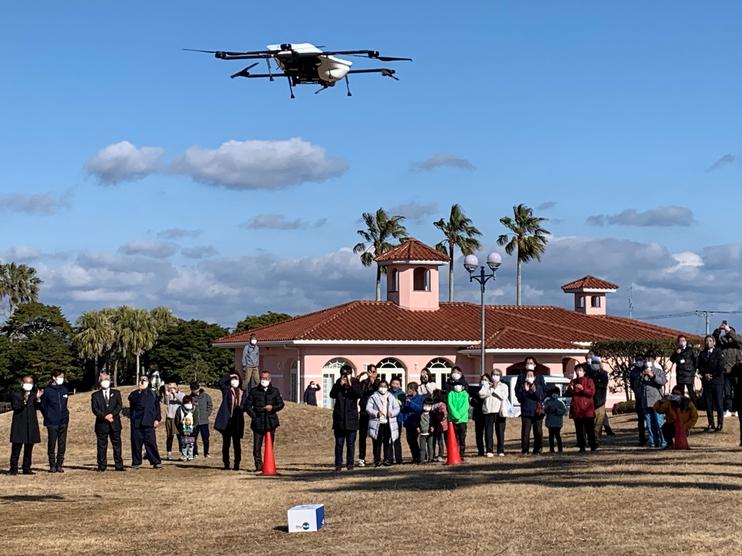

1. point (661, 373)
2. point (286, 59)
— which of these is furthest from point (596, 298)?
point (286, 59)

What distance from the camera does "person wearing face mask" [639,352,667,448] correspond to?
2395cm

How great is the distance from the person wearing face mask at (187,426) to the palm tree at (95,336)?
63.0 m

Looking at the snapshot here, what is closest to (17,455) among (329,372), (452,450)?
(452,450)

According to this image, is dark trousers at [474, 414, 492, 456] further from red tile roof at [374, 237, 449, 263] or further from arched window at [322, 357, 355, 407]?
red tile roof at [374, 237, 449, 263]

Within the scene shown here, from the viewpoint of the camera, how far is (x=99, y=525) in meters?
16.5

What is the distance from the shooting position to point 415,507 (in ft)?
54.1

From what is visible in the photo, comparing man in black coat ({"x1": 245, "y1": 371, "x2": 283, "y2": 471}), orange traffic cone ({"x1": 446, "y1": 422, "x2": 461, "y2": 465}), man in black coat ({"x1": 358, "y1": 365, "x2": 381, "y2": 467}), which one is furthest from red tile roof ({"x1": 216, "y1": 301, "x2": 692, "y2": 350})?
orange traffic cone ({"x1": 446, "y1": 422, "x2": 461, "y2": 465})

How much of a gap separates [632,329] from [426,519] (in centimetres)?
4867

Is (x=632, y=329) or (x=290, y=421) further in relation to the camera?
(x=632, y=329)

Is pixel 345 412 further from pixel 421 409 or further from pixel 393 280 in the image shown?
pixel 393 280

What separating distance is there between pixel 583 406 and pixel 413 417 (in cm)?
329

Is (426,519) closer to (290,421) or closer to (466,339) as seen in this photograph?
(290,421)

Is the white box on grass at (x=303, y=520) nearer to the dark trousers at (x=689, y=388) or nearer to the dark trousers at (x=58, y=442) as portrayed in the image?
the dark trousers at (x=58, y=442)

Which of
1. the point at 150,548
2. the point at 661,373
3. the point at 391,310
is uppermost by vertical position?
the point at 391,310
